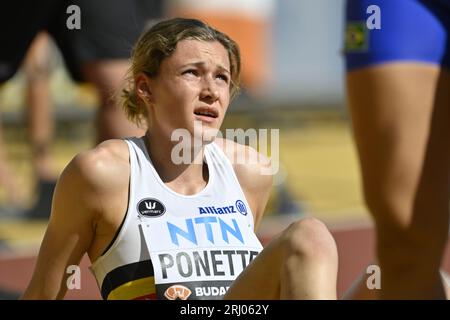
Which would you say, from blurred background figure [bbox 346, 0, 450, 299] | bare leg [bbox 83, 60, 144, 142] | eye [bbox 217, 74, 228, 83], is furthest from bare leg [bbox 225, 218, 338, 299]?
bare leg [bbox 83, 60, 144, 142]

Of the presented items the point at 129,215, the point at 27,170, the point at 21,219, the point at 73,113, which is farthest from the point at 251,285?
the point at 73,113

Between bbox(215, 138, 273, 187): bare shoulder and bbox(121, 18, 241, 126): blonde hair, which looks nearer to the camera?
bbox(121, 18, 241, 126): blonde hair

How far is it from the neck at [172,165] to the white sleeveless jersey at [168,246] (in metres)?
0.03

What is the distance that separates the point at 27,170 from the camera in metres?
8.82

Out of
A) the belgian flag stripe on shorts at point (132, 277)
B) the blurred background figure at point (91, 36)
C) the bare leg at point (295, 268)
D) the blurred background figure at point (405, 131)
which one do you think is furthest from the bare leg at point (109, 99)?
the blurred background figure at point (405, 131)

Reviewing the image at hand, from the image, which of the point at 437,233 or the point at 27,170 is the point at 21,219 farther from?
the point at 437,233

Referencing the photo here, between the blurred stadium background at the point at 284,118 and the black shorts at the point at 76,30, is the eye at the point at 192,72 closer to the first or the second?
the black shorts at the point at 76,30

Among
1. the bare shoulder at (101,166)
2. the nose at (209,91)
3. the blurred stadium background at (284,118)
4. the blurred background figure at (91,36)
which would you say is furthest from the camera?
the blurred stadium background at (284,118)

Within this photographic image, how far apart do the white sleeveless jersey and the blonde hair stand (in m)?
0.21

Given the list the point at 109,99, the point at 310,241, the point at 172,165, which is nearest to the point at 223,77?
the point at 172,165

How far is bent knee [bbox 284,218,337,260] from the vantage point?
310cm

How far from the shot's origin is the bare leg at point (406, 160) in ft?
9.96

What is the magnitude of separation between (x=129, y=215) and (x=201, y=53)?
1.62 ft

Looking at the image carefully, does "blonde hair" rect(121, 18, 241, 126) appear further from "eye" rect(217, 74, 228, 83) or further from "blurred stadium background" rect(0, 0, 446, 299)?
"blurred stadium background" rect(0, 0, 446, 299)
